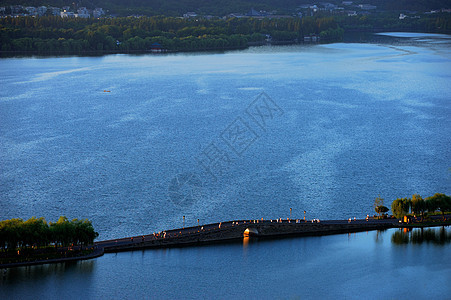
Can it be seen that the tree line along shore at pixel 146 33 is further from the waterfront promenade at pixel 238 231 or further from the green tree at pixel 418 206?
the green tree at pixel 418 206

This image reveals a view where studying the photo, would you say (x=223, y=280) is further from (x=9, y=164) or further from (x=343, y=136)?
(x=343, y=136)

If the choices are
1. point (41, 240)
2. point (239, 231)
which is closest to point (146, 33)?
point (239, 231)

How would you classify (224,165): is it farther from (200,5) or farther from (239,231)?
(200,5)

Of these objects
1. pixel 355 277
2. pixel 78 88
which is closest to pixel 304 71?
pixel 78 88

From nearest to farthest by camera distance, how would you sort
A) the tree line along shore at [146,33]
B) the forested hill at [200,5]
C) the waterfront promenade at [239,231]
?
the waterfront promenade at [239,231] < the tree line along shore at [146,33] < the forested hill at [200,5]

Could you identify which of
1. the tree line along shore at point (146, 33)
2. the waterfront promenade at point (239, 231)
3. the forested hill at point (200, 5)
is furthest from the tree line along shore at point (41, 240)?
the forested hill at point (200, 5)

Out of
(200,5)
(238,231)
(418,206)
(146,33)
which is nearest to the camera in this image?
(238,231)
